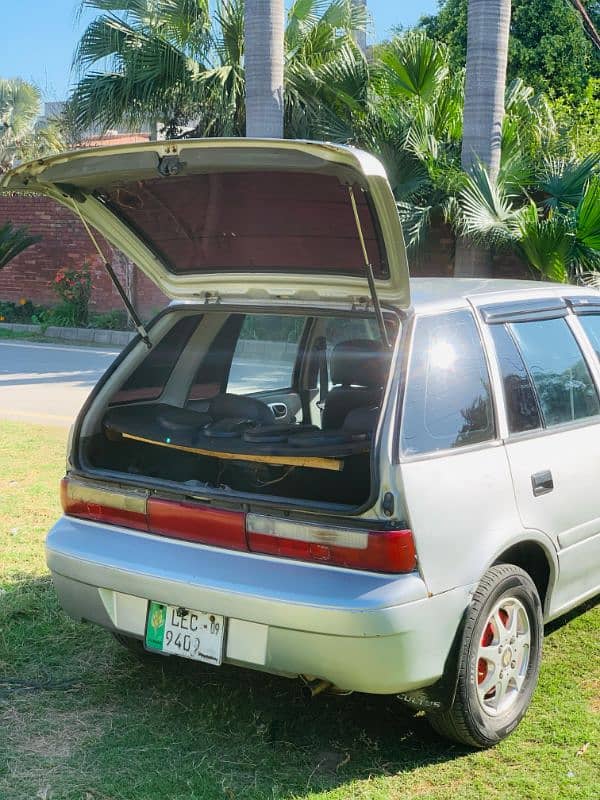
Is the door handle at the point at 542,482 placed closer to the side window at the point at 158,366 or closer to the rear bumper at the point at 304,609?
the rear bumper at the point at 304,609

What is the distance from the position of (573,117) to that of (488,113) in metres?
3.58

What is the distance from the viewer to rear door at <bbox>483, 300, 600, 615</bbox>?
11.6ft

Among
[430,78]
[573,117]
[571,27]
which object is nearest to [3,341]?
[430,78]

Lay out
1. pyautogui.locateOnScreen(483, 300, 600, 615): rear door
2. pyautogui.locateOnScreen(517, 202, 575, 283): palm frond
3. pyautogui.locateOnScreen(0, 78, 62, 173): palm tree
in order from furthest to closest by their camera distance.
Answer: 1. pyautogui.locateOnScreen(0, 78, 62, 173): palm tree
2. pyautogui.locateOnScreen(517, 202, 575, 283): palm frond
3. pyautogui.locateOnScreen(483, 300, 600, 615): rear door

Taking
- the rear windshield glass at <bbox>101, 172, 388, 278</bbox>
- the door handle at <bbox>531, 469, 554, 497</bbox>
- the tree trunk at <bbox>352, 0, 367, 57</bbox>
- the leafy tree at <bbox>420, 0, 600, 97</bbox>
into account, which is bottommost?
the door handle at <bbox>531, 469, 554, 497</bbox>

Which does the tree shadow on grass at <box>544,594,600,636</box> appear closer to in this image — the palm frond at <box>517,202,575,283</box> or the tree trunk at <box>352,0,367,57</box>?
the palm frond at <box>517,202,575,283</box>

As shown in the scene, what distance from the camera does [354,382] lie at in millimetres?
4156

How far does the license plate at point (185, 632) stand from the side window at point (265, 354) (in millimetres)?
1333

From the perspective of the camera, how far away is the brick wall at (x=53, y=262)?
18.2 metres

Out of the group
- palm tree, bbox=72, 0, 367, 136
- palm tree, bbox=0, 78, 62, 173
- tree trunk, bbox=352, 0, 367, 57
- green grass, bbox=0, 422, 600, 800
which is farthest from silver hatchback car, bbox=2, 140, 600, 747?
palm tree, bbox=0, 78, 62, 173

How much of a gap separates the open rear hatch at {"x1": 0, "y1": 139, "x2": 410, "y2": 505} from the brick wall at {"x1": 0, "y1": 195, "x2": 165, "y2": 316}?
1455 cm

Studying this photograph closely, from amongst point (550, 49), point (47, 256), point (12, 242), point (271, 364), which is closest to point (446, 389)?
point (271, 364)

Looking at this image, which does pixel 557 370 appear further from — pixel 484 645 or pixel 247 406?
pixel 247 406

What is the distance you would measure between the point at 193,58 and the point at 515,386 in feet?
41.5
